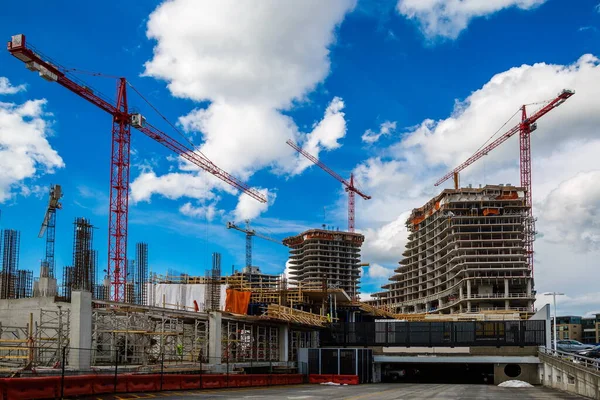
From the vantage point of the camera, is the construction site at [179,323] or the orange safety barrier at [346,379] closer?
the construction site at [179,323]

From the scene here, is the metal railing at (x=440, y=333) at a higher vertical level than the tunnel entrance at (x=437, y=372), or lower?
higher

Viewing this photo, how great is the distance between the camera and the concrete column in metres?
41.3

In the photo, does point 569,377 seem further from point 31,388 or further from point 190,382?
point 31,388

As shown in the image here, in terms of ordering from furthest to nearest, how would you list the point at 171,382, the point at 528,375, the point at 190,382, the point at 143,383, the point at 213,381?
the point at 528,375 → the point at 213,381 → the point at 190,382 → the point at 171,382 → the point at 143,383

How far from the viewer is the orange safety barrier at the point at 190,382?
3187cm

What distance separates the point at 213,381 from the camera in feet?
113

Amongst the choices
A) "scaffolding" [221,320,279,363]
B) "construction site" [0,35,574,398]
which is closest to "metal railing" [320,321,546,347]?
"construction site" [0,35,574,398]

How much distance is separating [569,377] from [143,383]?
A: 87.4 ft

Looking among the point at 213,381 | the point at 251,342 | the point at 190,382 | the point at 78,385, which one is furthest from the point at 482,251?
the point at 78,385

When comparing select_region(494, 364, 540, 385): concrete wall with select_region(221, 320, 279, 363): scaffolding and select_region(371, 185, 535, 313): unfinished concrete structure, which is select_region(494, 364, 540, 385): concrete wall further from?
select_region(371, 185, 535, 313): unfinished concrete structure

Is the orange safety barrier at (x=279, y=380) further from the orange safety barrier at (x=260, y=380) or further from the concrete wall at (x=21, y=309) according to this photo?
the concrete wall at (x=21, y=309)

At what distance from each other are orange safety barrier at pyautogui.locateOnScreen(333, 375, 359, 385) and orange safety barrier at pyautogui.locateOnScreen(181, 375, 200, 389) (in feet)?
64.0

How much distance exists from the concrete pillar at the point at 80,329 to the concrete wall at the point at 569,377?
24.1 metres

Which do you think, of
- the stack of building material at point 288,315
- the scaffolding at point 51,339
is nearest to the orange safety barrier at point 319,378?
the stack of building material at point 288,315
